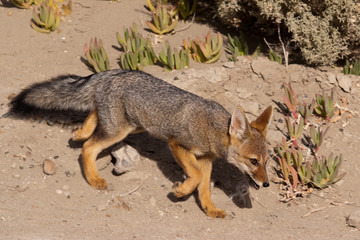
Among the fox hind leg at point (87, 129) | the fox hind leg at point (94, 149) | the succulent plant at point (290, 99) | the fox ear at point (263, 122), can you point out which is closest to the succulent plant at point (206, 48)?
the succulent plant at point (290, 99)

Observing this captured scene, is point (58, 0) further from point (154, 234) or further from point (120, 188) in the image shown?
point (154, 234)

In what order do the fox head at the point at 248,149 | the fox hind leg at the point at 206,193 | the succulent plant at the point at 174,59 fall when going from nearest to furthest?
1. the fox head at the point at 248,149
2. the fox hind leg at the point at 206,193
3. the succulent plant at the point at 174,59

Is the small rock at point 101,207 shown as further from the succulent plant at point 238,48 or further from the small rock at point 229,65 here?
the succulent plant at point 238,48

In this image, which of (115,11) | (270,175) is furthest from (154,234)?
(115,11)

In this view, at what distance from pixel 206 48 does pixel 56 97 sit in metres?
3.17

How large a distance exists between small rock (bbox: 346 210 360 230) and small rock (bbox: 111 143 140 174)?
2756mm

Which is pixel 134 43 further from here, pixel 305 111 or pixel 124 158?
pixel 305 111

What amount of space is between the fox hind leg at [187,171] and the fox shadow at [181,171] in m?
0.41

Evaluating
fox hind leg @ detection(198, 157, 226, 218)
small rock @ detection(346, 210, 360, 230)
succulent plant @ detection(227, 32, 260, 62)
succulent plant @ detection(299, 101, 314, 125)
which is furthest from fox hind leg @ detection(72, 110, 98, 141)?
small rock @ detection(346, 210, 360, 230)

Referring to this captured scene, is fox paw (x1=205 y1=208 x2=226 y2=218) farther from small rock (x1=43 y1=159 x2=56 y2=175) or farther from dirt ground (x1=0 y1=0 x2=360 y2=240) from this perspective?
small rock (x1=43 y1=159 x2=56 y2=175)

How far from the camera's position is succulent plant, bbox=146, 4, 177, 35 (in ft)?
32.1

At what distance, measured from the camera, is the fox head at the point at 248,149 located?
5.85 m

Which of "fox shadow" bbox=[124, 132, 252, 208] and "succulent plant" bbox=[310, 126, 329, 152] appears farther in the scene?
"succulent plant" bbox=[310, 126, 329, 152]

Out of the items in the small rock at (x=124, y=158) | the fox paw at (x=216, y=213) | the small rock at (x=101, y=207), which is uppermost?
the small rock at (x=124, y=158)
